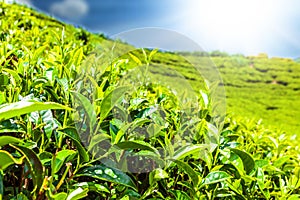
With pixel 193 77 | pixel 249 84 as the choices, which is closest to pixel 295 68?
pixel 249 84

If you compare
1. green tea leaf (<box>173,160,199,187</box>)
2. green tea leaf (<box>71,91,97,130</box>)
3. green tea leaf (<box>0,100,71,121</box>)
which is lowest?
green tea leaf (<box>173,160,199,187</box>)

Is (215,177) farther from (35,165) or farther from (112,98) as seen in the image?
(35,165)

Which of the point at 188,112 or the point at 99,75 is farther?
the point at 188,112

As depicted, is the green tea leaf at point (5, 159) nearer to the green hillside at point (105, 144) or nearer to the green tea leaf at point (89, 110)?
the green hillside at point (105, 144)

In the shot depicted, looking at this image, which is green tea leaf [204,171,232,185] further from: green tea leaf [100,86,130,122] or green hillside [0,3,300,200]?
green tea leaf [100,86,130,122]

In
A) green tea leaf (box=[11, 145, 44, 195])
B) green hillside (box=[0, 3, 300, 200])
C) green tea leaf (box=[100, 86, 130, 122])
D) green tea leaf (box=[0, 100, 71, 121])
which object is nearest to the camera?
green tea leaf (box=[0, 100, 71, 121])

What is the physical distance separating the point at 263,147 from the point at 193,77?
43.2 feet

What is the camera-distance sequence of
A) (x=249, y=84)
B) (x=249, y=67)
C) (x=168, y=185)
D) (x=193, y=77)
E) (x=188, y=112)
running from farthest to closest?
(x=249, y=67), (x=249, y=84), (x=193, y=77), (x=188, y=112), (x=168, y=185)

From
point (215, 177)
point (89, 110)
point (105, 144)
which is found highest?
point (89, 110)

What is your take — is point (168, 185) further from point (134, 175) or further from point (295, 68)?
point (295, 68)

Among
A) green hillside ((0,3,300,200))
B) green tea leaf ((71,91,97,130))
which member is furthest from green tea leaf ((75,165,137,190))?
green tea leaf ((71,91,97,130))

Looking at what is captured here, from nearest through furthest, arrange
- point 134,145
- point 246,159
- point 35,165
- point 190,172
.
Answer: point 35,165, point 134,145, point 190,172, point 246,159

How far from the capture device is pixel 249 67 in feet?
68.5

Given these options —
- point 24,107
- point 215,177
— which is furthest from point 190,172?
point 24,107
